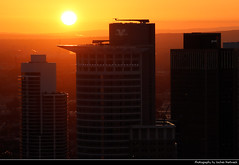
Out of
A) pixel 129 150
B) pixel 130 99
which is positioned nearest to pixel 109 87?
pixel 130 99

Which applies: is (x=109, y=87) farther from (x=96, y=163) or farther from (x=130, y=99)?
(x=96, y=163)

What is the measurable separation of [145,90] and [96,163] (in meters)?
175

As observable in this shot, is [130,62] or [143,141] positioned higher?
[130,62]

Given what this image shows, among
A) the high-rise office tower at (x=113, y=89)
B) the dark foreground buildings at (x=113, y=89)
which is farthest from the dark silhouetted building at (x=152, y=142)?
the high-rise office tower at (x=113, y=89)

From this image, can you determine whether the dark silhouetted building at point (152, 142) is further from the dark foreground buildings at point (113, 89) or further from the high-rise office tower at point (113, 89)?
the high-rise office tower at point (113, 89)

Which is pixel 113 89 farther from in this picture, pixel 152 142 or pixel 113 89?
pixel 152 142

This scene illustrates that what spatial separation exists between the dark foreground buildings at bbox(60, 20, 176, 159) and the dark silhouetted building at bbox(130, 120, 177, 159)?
6836 mm

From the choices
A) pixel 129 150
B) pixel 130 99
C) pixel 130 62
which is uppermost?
pixel 130 62

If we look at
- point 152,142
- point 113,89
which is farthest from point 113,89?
point 152,142

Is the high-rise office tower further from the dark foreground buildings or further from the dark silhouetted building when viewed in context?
the dark silhouetted building

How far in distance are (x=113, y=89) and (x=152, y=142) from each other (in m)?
23.9

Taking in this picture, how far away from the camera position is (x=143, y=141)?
7156 inches

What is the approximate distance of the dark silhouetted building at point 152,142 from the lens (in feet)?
587

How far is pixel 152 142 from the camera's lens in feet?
592
